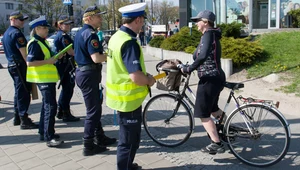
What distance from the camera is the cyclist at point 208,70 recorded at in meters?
3.76

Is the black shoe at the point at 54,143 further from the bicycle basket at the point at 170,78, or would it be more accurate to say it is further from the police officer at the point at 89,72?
the bicycle basket at the point at 170,78

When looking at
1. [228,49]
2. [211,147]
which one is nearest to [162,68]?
[211,147]

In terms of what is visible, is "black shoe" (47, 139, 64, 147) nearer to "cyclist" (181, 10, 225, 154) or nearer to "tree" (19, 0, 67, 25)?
"cyclist" (181, 10, 225, 154)

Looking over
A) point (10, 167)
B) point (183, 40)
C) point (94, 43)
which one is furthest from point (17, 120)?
point (183, 40)

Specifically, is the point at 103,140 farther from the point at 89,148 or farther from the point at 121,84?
the point at 121,84

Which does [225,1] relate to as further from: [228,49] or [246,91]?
[246,91]

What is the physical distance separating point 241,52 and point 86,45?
672 cm

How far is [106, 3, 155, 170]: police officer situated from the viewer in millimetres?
2969

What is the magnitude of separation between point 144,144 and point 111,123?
1201mm

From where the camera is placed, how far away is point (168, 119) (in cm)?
469

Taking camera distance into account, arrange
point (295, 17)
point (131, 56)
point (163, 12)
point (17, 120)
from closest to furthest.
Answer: point (131, 56)
point (17, 120)
point (295, 17)
point (163, 12)

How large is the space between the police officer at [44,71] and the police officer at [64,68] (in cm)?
86

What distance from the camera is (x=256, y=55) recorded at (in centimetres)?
993

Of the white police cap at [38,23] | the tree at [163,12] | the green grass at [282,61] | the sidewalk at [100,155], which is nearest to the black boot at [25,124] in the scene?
the sidewalk at [100,155]
